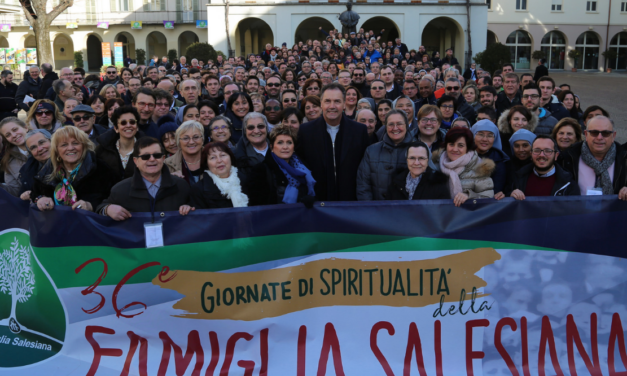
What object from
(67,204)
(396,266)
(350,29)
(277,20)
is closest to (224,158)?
(67,204)

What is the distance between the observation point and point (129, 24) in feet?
161

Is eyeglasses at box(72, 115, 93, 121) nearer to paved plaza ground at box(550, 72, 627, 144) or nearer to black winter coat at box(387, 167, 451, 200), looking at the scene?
black winter coat at box(387, 167, 451, 200)

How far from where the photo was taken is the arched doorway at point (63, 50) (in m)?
52.0

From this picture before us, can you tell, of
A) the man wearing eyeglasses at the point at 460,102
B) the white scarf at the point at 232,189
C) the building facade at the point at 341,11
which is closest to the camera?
the white scarf at the point at 232,189

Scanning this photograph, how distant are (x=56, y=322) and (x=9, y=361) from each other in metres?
0.46

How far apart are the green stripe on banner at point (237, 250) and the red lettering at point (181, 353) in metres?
0.43

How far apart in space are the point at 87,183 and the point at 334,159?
2032mm

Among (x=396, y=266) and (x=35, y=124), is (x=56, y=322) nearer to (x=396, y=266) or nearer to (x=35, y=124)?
(x=396, y=266)

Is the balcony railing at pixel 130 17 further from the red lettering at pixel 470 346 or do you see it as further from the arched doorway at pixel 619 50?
the red lettering at pixel 470 346

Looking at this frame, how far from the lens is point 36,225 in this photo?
3869 mm

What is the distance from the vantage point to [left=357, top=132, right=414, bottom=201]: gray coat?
4.52 metres

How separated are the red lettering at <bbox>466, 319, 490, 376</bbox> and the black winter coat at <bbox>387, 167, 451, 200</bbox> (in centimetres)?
91

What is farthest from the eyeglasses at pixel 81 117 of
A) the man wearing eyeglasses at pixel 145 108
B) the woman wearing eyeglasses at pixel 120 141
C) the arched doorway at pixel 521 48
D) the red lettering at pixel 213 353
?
the arched doorway at pixel 521 48

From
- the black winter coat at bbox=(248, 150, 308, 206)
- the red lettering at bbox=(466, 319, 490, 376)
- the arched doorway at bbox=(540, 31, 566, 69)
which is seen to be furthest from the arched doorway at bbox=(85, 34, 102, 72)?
the red lettering at bbox=(466, 319, 490, 376)
